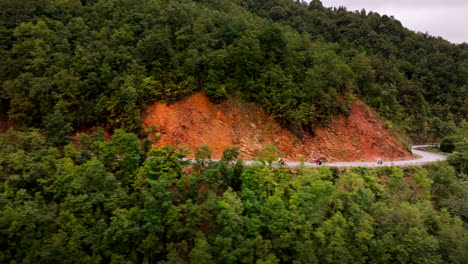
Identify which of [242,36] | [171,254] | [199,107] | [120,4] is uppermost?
[120,4]

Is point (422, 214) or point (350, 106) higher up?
point (350, 106)

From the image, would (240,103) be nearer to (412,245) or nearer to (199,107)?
(199,107)

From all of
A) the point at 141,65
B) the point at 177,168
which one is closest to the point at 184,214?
the point at 177,168

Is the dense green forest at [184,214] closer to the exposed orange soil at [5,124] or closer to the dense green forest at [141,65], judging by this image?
the dense green forest at [141,65]

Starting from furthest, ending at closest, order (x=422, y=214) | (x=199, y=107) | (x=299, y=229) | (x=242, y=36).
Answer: (x=242, y=36), (x=199, y=107), (x=422, y=214), (x=299, y=229)

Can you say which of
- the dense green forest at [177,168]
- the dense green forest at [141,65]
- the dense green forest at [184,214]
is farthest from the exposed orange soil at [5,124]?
the dense green forest at [184,214]

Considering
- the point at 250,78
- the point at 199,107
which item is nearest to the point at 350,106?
the point at 250,78

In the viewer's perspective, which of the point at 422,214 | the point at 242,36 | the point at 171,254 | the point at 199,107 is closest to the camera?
the point at 171,254
